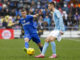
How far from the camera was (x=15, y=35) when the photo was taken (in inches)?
1035

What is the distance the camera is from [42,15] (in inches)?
1083

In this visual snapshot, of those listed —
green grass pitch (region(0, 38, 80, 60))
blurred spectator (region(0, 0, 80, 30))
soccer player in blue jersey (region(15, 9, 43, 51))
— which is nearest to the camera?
green grass pitch (region(0, 38, 80, 60))

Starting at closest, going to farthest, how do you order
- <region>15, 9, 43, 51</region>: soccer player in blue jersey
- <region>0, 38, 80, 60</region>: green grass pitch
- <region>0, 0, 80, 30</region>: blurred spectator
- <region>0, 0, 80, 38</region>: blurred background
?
<region>0, 38, 80, 60</region>: green grass pitch, <region>15, 9, 43, 51</region>: soccer player in blue jersey, <region>0, 0, 80, 38</region>: blurred background, <region>0, 0, 80, 30</region>: blurred spectator

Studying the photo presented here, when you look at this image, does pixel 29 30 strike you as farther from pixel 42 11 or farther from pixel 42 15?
pixel 42 11

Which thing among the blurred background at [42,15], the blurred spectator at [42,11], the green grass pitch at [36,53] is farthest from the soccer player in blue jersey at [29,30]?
the blurred spectator at [42,11]

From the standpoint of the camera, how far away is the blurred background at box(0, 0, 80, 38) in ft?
86.4

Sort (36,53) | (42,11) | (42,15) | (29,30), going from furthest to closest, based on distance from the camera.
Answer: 1. (42,11)
2. (42,15)
3. (36,53)
4. (29,30)

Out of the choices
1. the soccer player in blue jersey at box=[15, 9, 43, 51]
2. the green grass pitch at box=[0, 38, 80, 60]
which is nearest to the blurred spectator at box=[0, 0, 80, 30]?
the green grass pitch at box=[0, 38, 80, 60]

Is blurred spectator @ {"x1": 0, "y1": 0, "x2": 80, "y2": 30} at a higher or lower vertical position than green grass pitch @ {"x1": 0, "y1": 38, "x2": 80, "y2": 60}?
higher

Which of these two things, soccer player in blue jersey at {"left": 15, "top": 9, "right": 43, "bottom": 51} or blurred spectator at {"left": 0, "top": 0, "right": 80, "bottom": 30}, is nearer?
soccer player in blue jersey at {"left": 15, "top": 9, "right": 43, "bottom": 51}

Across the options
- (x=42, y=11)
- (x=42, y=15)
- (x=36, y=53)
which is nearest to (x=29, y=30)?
(x=36, y=53)

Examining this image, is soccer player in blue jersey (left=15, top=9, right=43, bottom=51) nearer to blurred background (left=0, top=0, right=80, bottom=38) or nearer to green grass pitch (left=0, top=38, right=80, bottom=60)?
green grass pitch (left=0, top=38, right=80, bottom=60)

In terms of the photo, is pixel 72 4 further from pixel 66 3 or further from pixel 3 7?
pixel 3 7

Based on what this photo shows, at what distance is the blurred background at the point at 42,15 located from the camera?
2634 centimetres
